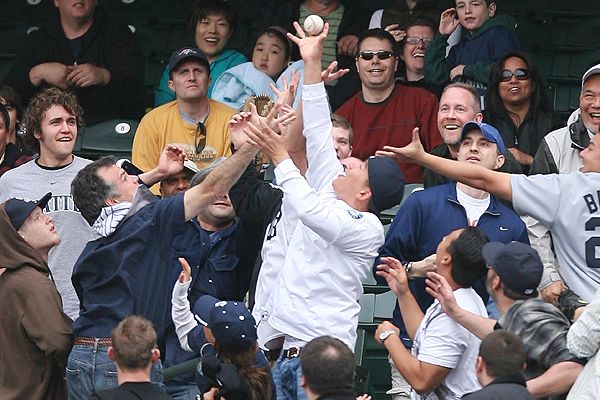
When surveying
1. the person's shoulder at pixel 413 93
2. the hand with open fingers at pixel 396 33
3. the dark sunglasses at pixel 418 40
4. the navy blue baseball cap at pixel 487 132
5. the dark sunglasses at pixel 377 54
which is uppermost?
the hand with open fingers at pixel 396 33

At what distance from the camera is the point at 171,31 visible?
36.6ft

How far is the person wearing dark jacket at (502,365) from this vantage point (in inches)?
204

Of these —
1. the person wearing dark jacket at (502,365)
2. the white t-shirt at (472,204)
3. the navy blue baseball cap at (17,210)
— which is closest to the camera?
the person wearing dark jacket at (502,365)

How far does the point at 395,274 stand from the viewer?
628 cm

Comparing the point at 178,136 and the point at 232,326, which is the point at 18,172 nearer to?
the point at 178,136

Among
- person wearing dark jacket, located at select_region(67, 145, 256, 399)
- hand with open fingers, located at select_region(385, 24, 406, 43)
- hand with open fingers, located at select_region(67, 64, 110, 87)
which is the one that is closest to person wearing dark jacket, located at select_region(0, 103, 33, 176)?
hand with open fingers, located at select_region(67, 64, 110, 87)

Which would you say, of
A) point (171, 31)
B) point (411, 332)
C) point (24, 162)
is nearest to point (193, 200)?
point (411, 332)

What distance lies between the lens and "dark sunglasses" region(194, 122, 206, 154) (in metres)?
8.80

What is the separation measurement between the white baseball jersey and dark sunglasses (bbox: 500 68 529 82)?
6.56ft

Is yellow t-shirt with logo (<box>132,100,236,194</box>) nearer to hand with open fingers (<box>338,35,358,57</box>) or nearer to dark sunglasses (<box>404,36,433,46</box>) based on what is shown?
hand with open fingers (<box>338,35,358,57</box>)

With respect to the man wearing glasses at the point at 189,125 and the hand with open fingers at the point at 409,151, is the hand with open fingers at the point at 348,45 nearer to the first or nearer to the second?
the man wearing glasses at the point at 189,125

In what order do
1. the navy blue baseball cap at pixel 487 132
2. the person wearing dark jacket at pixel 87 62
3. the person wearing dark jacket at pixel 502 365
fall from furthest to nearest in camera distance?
the person wearing dark jacket at pixel 87 62, the navy blue baseball cap at pixel 487 132, the person wearing dark jacket at pixel 502 365

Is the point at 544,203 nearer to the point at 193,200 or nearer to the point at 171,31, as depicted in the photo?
the point at 193,200

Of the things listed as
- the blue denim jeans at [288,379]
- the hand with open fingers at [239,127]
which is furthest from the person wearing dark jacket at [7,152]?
the blue denim jeans at [288,379]
